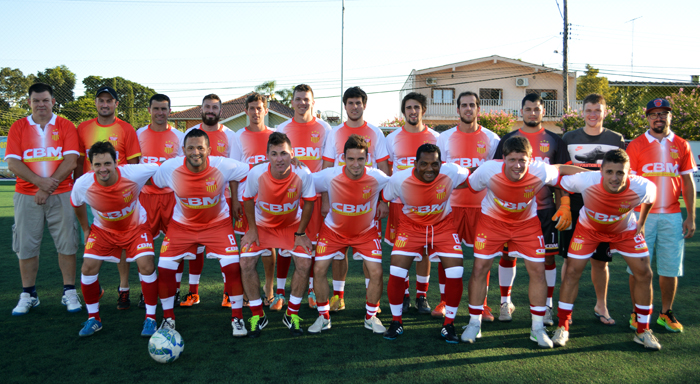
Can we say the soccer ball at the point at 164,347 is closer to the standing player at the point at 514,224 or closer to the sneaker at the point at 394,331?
the sneaker at the point at 394,331

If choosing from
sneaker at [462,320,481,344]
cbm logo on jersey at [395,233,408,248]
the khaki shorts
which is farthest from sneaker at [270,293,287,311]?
the khaki shorts

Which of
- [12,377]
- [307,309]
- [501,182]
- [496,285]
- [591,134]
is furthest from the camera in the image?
[496,285]

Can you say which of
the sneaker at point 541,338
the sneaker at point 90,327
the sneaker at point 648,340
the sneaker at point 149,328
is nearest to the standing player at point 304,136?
the sneaker at point 149,328

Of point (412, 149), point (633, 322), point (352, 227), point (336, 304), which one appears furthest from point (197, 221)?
point (633, 322)

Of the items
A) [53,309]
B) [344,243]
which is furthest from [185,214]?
[53,309]

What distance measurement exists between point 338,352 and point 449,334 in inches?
40.1

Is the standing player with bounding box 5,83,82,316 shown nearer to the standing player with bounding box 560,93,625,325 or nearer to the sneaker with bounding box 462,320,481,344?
the sneaker with bounding box 462,320,481,344

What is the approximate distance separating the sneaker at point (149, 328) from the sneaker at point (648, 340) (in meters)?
4.36

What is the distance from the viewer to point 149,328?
157 inches

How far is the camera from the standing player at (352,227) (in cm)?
410

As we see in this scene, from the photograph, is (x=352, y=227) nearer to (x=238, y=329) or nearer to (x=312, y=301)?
(x=312, y=301)

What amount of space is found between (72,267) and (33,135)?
147cm

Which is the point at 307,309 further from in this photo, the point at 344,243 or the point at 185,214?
the point at 185,214

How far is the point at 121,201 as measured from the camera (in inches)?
159
